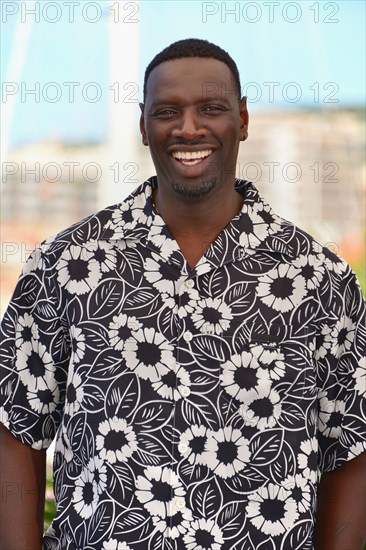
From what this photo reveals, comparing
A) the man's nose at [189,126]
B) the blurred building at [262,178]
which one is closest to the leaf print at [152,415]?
the man's nose at [189,126]

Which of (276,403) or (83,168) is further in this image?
(83,168)

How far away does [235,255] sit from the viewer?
2.13 m

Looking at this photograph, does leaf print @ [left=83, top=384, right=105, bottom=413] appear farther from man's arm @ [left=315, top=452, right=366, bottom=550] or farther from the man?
man's arm @ [left=315, top=452, right=366, bottom=550]

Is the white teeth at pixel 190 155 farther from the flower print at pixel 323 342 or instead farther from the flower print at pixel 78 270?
the flower print at pixel 323 342

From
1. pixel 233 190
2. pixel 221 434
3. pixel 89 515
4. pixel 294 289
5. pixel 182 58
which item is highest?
pixel 182 58

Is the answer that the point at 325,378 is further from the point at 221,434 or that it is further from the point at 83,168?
the point at 83,168

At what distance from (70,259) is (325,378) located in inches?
23.3

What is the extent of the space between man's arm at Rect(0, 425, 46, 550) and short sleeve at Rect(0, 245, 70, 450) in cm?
3

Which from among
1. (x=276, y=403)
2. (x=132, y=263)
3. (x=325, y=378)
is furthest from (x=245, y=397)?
(x=132, y=263)

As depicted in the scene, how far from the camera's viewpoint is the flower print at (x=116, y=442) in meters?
2.02

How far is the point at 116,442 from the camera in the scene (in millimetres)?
2021

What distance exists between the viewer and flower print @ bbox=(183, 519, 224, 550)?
6.50 ft

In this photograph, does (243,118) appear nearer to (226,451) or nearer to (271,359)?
(271,359)

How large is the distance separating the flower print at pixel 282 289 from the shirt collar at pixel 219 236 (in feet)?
0.16
